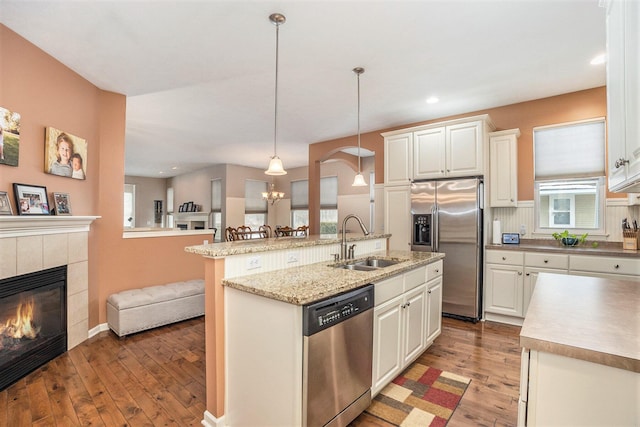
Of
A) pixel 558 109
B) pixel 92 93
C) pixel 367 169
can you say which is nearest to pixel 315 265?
pixel 92 93

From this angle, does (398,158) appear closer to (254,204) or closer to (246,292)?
(246,292)

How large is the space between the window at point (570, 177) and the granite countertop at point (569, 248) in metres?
0.18

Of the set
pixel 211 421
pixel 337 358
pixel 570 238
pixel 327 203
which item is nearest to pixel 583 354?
pixel 337 358

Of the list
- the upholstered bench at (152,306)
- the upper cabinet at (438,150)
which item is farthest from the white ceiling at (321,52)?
the upholstered bench at (152,306)

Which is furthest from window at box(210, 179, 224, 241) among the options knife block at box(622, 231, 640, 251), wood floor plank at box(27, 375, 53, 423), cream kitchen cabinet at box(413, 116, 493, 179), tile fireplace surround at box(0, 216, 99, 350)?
knife block at box(622, 231, 640, 251)

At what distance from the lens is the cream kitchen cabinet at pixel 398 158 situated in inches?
171

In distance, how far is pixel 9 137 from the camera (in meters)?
2.42

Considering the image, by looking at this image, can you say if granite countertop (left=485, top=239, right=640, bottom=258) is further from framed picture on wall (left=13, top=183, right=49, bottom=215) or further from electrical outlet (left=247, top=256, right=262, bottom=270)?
framed picture on wall (left=13, top=183, right=49, bottom=215)

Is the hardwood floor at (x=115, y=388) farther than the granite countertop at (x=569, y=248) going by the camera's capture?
No

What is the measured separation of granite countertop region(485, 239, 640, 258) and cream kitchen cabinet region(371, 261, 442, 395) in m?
1.50

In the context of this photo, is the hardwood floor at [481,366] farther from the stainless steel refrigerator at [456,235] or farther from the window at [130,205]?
the window at [130,205]

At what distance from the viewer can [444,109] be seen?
4.27 meters

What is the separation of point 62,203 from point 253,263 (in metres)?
2.27

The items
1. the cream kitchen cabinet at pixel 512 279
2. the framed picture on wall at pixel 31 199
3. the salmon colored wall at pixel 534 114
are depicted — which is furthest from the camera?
the salmon colored wall at pixel 534 114
